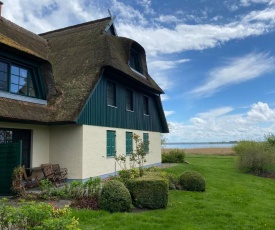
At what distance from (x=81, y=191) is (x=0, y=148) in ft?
12.1

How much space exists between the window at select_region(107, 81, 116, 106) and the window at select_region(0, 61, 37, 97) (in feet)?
13.2

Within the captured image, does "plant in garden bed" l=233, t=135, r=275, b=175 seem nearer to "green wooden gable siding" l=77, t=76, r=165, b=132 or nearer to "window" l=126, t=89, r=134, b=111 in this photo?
"green wooden gable siding" l=77, t=76, r=165, b=132

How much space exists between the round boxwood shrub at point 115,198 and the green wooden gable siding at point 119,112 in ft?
16.9

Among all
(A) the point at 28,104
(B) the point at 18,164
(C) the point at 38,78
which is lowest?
(B) the point at 18,164

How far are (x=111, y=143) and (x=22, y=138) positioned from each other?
4.79 m

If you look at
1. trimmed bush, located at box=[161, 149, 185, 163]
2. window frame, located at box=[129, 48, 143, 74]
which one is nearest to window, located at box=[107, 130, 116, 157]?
window frame, located at box=[129, 48, 143, 74]

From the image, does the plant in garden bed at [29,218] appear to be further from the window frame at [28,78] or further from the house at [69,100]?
the window frame at [28,78]

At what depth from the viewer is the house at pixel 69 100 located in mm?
12125

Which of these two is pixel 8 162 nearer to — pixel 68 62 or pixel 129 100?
pixel 68 62

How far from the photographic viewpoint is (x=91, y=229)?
22.2ft

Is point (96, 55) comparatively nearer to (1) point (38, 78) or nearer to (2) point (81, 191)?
(1) point (38, 78)

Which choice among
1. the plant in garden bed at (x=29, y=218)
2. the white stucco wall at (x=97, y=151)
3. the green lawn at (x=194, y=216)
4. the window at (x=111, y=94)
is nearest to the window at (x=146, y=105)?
the white stucco wall at (x=97, y=151)

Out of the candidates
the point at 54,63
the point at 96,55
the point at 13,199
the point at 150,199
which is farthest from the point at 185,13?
the point at 13,199

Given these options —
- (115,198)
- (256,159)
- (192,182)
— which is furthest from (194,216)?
(256,159)
